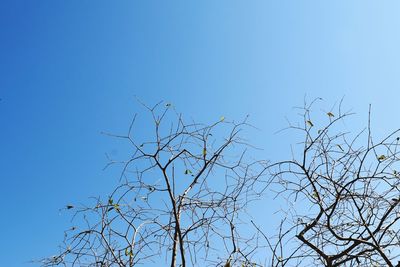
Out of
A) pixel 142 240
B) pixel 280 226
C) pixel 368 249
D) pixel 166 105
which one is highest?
pixel 166 105

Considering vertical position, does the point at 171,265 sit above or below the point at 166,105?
below

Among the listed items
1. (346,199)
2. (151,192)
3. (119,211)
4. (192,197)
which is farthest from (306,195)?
(119,211)

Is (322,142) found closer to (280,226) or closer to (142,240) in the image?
(280,226)

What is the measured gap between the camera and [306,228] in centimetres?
291

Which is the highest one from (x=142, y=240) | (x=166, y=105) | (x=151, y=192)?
(x=166, y=105)

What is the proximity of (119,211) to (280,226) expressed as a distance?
1.45 metres

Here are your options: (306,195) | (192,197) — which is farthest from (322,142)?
(192,197)

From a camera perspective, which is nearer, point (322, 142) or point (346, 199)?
point (346, 199)

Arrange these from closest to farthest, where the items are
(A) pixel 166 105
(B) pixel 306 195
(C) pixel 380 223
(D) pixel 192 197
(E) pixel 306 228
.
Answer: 1. (C) pixel 380 223
2. (E) pixel 306 228
3. (B) pixel 306 195
4. (D) pixel 192 197
5. (A) pixel 166 105

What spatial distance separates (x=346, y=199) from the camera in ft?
10.1

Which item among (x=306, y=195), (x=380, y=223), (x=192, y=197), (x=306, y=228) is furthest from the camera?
(x=192, y=197)

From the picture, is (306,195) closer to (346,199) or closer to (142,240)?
Result: (346,199)

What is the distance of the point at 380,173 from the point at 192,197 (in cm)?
156

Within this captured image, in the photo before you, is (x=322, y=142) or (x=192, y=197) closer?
(x=322, y=142)
